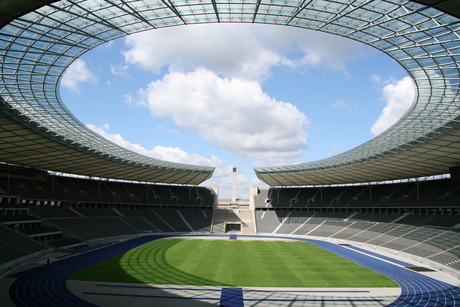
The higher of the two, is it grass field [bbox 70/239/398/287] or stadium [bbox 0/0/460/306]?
stadium [bbox 0/0/460/306]

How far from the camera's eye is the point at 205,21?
2247cm

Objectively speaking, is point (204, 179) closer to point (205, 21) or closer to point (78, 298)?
point (78, 298)

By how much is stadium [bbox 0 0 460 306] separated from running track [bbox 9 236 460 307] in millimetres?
150

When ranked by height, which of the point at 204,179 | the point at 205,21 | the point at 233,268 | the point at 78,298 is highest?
the point at 205,21

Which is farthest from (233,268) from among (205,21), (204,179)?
(204,179)

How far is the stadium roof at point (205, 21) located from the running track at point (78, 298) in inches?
544

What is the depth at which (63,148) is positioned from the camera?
42.4m

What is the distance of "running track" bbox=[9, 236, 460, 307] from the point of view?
74.0 feet

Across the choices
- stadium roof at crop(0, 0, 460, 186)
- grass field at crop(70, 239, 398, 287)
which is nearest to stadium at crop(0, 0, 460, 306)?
stadium roof at crop(0, 0, 460, 186)

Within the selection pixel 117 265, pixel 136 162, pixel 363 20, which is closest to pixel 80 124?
pixel 117 265

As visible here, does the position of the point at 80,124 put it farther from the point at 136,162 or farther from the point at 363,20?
the point at 363,20

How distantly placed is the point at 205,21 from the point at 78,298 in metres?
20.9

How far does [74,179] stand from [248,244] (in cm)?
3620

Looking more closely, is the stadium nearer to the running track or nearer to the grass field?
the running track
